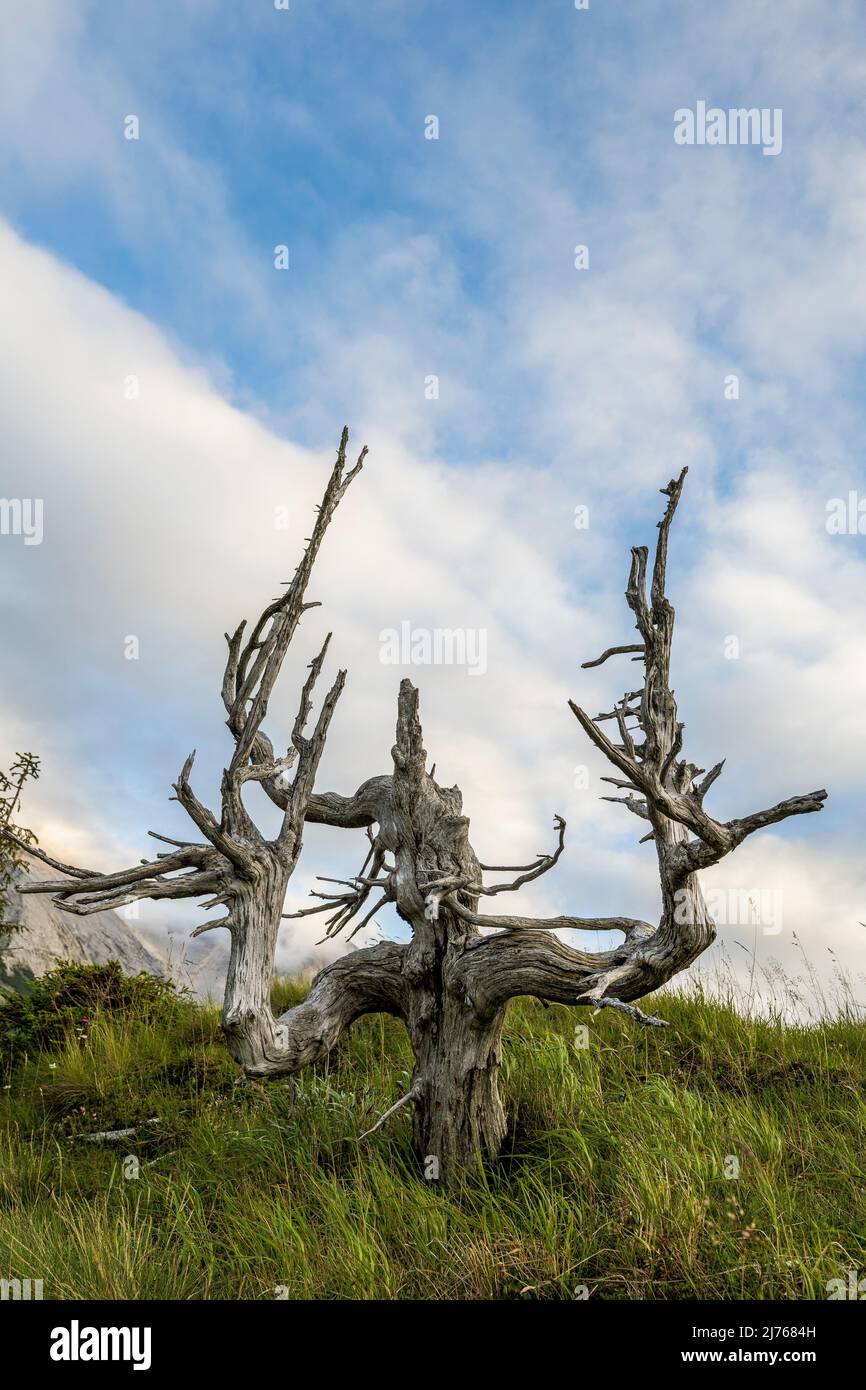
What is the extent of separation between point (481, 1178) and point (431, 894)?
6.94 feet

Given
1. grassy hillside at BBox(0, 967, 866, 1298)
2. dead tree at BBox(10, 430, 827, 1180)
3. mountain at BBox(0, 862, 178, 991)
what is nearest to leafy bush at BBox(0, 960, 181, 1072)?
mountain at BBox(0, 862, 178, 991)

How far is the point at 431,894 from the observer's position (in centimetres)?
579

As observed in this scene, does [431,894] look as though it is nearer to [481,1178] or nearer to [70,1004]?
[481,1178]

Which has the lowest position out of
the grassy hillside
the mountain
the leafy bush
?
the grassy hillside

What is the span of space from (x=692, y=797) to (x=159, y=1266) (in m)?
4.30

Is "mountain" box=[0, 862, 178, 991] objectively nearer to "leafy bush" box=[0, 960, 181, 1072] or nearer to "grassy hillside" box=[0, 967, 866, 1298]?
"leafy bush" box=[0, 960, 181, 1072]

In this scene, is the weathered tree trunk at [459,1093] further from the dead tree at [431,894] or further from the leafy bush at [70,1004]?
the leafy bush at [70,1004]

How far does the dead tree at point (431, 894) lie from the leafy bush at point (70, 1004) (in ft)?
16.9

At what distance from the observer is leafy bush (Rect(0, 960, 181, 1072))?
434 inches

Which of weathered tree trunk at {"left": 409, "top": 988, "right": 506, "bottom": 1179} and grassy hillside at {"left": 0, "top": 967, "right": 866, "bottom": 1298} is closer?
grassy hillside at {"left": 0, "top": 967, "right": 866, "bottom": 1298}

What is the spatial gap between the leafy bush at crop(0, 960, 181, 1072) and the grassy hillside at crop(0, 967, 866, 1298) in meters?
0.90
